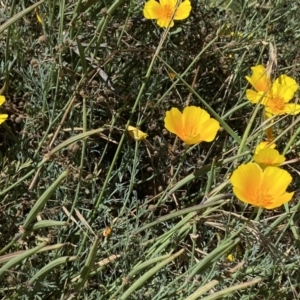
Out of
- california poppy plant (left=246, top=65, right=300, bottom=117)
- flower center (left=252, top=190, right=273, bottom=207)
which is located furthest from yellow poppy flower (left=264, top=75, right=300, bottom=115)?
flower center (left=252, top=190, right=273, bottom=207)

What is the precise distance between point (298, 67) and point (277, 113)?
48cm

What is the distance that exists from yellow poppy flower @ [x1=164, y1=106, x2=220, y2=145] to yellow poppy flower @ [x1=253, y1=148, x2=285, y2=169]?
106mm

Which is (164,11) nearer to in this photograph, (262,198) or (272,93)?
(272,93)

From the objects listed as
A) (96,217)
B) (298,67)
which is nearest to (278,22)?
(298,67)

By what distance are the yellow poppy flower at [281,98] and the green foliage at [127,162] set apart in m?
0.04

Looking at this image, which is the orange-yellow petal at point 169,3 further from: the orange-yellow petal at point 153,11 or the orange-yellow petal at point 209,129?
the orange-yellow petal at point 209,129

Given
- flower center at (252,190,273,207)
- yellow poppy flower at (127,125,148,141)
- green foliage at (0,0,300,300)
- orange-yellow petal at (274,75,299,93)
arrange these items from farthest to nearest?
orange-yellow petal at (274,75,299,93), yellow poppy flower at (127,125,148,141), green foliage at (0,0,300,300), flower center at (252,190,273,207)

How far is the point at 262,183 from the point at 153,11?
59 cm

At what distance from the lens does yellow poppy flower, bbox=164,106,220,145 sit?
1.20 meters

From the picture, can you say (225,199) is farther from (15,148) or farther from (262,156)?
(15,148)

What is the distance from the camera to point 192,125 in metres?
1.26

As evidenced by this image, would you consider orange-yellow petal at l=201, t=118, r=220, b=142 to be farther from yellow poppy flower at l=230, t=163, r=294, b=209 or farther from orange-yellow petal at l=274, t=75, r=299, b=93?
orange-yellow petal at l=274, t=75, r=299, b=93

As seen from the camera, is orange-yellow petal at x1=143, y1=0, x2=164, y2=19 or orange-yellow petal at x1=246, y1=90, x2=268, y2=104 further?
orange-yellow petal at x1=143, y1=0, x2=164, y2=19

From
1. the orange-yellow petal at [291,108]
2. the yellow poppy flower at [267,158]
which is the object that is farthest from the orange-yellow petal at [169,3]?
the yellow poppy flower at [267,158]
